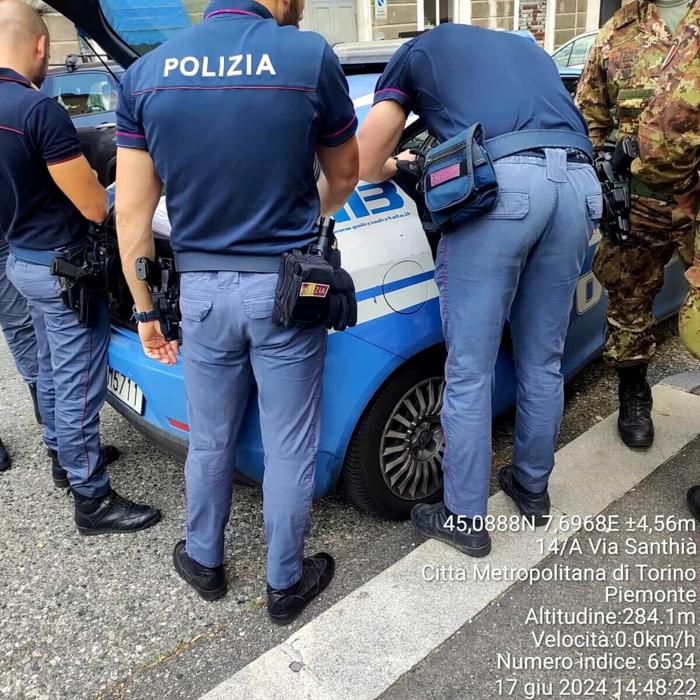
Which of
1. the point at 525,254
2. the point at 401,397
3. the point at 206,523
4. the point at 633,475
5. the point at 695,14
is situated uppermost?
the point at 695,14

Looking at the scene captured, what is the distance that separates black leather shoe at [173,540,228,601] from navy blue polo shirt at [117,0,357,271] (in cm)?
103

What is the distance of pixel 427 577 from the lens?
2.24 m

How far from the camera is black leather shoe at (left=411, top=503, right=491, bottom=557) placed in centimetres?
232

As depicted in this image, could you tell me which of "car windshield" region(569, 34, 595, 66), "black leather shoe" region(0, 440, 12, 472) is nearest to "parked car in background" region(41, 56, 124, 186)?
"black leather shoe" region(0, 440, 12, 472)

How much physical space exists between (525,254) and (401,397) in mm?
644

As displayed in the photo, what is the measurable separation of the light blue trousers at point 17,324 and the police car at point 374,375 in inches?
30.3

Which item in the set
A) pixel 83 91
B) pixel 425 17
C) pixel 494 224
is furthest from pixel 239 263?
pixel 425 17

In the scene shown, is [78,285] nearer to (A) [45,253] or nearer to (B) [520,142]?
(A) [45,253]

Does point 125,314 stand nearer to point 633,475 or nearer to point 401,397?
point 401,397

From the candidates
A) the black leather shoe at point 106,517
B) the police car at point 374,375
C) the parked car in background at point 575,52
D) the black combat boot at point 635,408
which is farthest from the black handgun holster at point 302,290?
the parked car in background at point 575,52

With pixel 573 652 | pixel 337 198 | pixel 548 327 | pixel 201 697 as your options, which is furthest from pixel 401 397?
pixel 201 697

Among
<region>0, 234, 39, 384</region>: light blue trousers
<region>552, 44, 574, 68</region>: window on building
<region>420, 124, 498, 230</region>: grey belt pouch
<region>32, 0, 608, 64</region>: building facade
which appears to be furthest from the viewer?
<region>32, 0, 608, 64</region>: building facade

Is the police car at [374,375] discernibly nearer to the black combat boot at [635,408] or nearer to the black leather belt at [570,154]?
the black leather belt at [570,154]

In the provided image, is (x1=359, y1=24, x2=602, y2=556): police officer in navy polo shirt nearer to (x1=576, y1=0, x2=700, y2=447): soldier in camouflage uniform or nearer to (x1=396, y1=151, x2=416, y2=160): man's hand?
(x1=396, y1=151, x2=416, y2=160): man's hand
